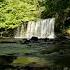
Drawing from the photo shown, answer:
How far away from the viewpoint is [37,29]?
1900 cm

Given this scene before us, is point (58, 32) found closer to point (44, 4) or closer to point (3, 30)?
point (44, 4)

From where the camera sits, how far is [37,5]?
67.7 feet

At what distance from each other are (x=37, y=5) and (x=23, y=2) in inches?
51.4

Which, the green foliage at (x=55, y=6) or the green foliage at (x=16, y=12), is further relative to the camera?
the green foliage at (x=16, y=12)

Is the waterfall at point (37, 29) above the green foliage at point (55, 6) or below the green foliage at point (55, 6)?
below

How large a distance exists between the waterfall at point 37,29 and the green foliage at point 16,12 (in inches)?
24.0

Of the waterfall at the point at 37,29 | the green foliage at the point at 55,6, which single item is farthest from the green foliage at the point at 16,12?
the green foliage at the point at 55,6

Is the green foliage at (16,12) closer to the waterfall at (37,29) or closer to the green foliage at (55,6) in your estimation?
the waterfall at (37,29)

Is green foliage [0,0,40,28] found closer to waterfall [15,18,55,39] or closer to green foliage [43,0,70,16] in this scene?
waterfall [15,18,55,39]

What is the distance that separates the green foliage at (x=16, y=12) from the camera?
19312mm

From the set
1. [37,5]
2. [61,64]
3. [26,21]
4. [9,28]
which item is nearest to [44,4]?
[37,5]

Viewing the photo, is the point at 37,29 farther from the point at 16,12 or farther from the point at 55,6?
the point at 16,12

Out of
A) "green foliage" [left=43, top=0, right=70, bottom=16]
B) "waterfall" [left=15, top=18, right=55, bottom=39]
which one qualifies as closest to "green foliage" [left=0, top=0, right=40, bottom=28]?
"waterfall" [left=15, top=18, right=55, bottom=39]

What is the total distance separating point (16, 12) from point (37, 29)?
2.53 meters
